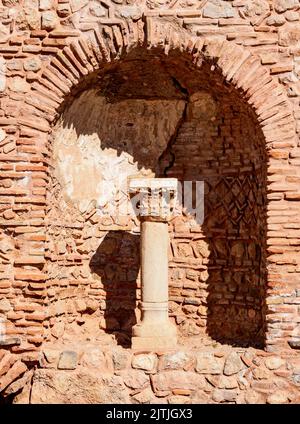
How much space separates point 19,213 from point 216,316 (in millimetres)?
2796

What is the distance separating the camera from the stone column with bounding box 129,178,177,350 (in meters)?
6.96

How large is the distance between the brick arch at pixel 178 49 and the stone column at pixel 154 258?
121cm

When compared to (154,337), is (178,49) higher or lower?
higher

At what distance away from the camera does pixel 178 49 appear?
699 centimetres

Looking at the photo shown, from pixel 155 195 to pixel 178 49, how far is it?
5.30 feet

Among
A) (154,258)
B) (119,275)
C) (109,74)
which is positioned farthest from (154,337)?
(109,74)

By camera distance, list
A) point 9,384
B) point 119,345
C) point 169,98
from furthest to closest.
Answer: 1. point 169,98
2. point 119,345
3. point 9,384

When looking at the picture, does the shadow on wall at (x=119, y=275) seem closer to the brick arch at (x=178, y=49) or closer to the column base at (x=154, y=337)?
the column base at (x=154, y=337)

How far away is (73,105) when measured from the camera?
7.53m

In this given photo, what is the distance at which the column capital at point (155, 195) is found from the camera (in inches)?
277

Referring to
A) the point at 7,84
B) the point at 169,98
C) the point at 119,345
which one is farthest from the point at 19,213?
the point at 169,98

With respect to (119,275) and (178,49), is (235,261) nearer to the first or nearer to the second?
(119,275)

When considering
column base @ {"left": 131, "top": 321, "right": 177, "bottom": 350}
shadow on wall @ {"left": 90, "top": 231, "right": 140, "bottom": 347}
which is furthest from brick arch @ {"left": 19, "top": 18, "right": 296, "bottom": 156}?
column base @ {"left": 131, "top": 321, "right": 177, "bottom": 350}

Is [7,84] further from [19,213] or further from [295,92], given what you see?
[295,92]
